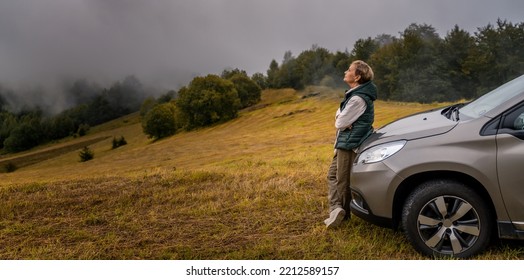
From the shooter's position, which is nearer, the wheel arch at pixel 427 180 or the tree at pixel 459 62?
the wheel arch at pixel 427 180

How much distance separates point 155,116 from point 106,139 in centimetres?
796

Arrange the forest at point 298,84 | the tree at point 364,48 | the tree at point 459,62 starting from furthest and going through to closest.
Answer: the tree at point 364,48, the tree at point 459,62, the forest at point 298,84

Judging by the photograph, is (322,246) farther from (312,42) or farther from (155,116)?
(312,42)

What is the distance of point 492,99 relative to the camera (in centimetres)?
398

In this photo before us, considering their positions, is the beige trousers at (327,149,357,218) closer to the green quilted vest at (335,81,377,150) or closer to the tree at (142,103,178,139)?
the green quilted vest at (335,81,377,150)

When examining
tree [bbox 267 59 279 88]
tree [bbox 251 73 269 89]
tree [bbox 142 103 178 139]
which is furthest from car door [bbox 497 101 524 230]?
tree [bbox 251 73 269 89]

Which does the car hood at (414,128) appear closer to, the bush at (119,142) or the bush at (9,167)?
the bush at (9,167)

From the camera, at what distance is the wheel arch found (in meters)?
3.41

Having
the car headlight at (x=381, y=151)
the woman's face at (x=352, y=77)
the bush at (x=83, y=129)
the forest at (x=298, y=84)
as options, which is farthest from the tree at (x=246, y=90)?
the car headlight at (x=381, y=151)

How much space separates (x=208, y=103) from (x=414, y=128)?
43008 millimetres

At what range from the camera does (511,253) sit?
3.53 m

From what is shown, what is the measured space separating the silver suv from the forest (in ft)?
104

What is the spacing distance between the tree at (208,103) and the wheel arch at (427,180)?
132 ft

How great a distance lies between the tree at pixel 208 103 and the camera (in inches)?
1748
